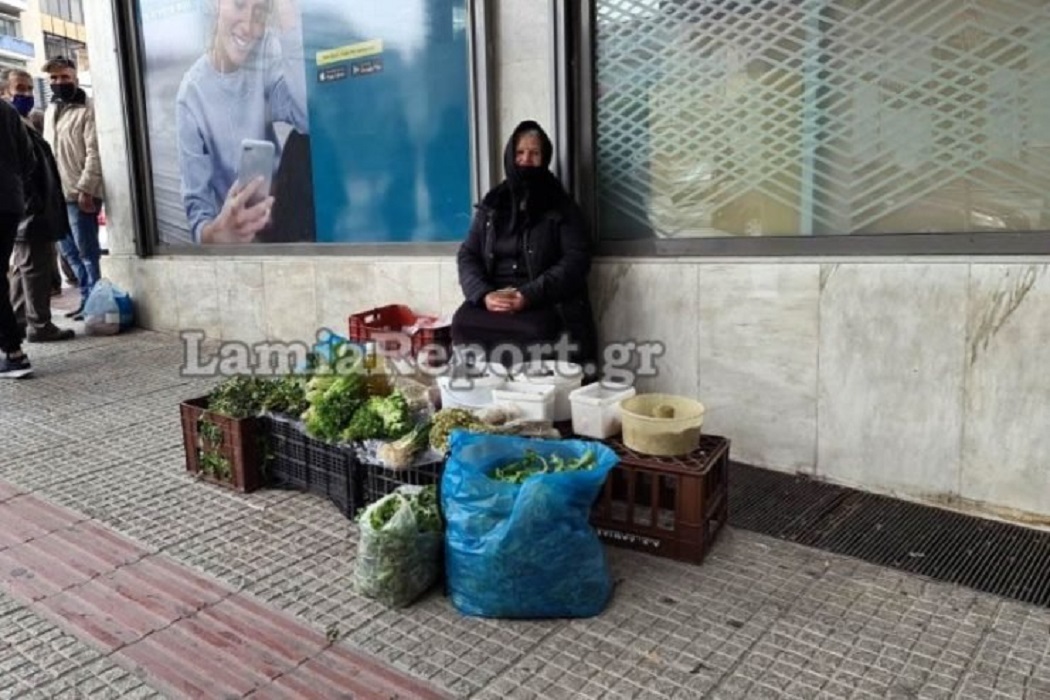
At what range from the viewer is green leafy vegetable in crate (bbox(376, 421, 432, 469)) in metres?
2.67

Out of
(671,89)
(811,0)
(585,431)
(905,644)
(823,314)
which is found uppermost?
(811,0)

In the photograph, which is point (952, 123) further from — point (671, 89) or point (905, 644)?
point (905, 644)

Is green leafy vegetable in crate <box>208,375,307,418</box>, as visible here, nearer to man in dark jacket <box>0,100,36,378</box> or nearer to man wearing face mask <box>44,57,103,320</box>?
man in dark jacket <box>0,100,36,378</box>

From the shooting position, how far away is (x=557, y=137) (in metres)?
3.88

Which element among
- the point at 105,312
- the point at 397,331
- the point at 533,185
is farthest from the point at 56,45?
the point at 533,185

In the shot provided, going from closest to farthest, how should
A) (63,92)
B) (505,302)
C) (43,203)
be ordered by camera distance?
(505,302) → (43,203) → (63,92)

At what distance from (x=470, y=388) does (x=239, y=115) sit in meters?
3.74

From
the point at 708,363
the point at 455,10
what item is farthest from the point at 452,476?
the point at 455,10

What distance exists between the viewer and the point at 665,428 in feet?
8.45

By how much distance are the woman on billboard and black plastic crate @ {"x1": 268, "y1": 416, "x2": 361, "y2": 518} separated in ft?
8.65

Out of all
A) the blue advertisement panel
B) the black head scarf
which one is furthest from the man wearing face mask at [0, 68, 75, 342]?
the black head scarf

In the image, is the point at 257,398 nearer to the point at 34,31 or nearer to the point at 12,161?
the point at 12,161

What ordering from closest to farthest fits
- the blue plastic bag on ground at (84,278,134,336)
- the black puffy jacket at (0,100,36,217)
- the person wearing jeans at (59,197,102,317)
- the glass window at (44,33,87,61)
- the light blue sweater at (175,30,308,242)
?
the black puffy jacket at (0,100,36,217) → the light blue sweater at (175,30,308,242) → the blue plastic bag on ground at (84,278,134,336) → the person wearing jeans at (59,197,102,317) → the glass window at (44,33,87,61)

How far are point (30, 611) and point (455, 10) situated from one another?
354 centimetres
